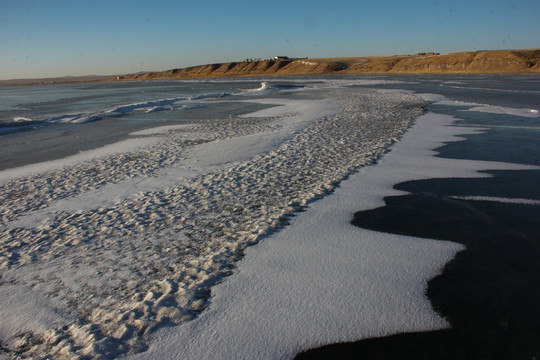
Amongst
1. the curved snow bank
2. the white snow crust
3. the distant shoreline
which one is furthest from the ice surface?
the distant shoreline

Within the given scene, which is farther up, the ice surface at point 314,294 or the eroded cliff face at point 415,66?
the eroded cliff face at point 415,66

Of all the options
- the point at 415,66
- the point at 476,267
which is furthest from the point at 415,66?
the point at 476,267

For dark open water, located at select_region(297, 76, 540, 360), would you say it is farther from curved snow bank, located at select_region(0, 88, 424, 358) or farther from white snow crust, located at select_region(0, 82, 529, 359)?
curved snow bank, located at select_region(0, 88, 424, 358)

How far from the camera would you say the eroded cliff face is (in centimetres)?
7694

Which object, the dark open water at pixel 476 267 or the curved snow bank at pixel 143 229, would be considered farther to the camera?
the curved snow bank at pixel 143 229

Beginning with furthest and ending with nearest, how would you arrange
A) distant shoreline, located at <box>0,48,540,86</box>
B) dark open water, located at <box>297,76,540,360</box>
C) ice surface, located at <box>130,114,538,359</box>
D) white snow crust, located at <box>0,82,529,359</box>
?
distant shoreline, located at <box>0,48,540,86</box> < white snow crust, located at <box>0,82,529,359</box> < ice surface, located at <box>130,114,538,359</box> < dark open water, located at <box>297,76,540,360</box>

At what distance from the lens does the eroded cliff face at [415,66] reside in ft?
252

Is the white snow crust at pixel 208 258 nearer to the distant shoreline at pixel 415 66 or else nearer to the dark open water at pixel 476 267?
the dark open water at pixel 476 267

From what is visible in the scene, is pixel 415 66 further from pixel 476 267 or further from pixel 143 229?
pixel 143 229

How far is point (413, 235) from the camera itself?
5.26m

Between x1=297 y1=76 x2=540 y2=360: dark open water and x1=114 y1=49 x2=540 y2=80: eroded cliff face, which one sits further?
x1=114 y1=49 x2=540 y2=80: eroded cliff face

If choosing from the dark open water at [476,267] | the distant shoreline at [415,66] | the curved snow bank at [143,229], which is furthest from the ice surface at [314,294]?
the distant shoreline at [415,66]

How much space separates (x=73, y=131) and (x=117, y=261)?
49.4ft

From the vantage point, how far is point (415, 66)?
99625 millimetres
